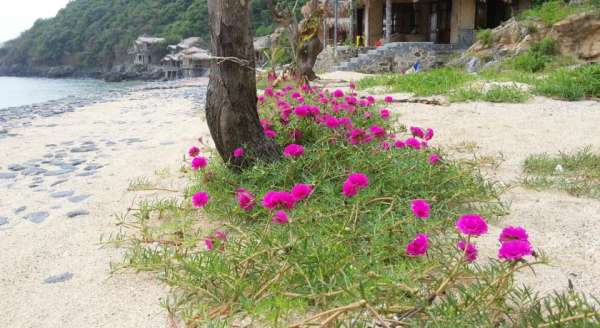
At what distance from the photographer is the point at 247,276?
61.5 inches

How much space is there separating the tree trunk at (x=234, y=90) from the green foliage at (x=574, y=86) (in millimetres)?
4789

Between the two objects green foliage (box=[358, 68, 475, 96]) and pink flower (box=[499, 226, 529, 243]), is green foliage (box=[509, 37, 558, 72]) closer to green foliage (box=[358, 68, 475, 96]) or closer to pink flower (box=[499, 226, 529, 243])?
green foliage (box=[358, 68, 475, 96])

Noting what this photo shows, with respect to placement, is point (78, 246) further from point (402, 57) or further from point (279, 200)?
point (402, 57)

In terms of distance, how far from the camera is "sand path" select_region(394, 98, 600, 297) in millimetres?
1702

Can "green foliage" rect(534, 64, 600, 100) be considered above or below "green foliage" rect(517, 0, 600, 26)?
below

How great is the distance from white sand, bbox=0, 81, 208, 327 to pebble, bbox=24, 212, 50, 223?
0.04 meters

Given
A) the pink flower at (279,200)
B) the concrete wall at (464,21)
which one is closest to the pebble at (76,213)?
the pink flower at (279,200)

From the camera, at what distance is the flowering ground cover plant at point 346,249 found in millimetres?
1239

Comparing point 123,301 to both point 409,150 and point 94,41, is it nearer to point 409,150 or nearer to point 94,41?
point 409,150

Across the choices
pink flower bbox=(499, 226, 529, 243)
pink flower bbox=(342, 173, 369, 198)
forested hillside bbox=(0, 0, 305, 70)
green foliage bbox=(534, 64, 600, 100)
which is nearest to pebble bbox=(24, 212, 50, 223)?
pink flower bbox=(342, 173, 369, 198)

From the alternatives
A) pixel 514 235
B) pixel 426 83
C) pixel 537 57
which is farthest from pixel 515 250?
pixel 537 57

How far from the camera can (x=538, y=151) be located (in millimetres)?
3502

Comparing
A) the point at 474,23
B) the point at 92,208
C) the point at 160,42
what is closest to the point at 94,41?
the point at 160,42

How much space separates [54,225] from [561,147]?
4002mm
